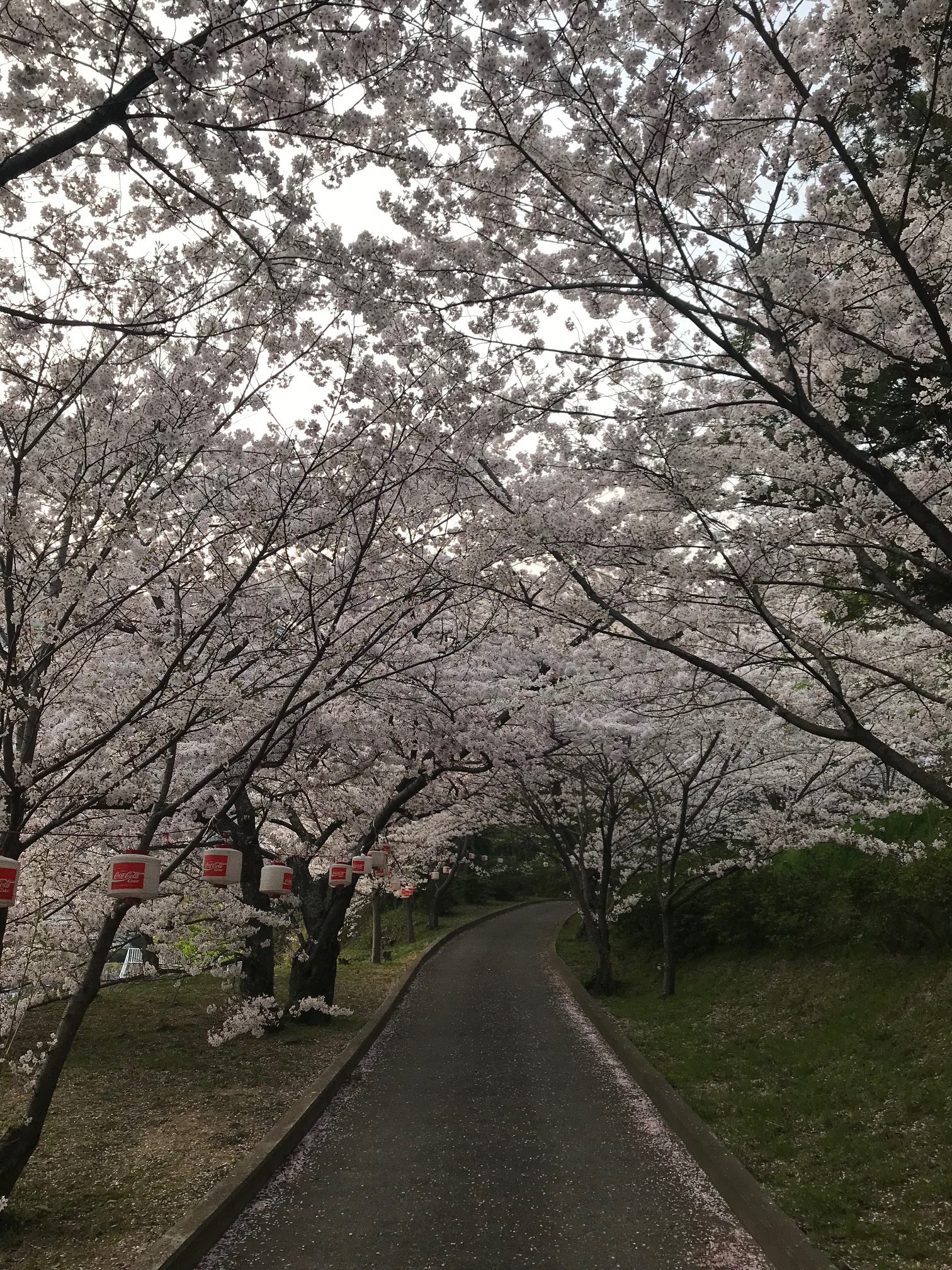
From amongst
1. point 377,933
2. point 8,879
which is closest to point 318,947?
point 8,879

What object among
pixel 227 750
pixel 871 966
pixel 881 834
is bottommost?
pixel 871 966

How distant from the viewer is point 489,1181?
5766 mm

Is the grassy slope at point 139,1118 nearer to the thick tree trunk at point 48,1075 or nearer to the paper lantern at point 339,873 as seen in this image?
the thick tree trunk at point 48,1075

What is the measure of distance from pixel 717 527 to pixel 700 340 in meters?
1.77

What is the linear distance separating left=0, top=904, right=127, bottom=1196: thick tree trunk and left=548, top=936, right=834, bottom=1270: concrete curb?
437 centimetres

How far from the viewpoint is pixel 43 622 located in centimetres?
477

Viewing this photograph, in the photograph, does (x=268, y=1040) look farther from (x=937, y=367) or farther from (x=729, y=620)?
(x=937, y=367)

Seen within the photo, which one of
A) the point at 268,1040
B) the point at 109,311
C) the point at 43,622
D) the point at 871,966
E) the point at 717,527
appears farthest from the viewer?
the point at 268,1040

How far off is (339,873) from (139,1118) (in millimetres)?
3491

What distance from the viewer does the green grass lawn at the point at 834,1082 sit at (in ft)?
15.9

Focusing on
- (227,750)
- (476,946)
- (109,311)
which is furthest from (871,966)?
(476,946)

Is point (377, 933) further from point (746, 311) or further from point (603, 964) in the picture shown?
point (746, 311)

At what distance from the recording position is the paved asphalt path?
4648 millimetres

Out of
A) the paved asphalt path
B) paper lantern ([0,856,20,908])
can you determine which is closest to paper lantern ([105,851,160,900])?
paper lantern ([0,856,20,908])
